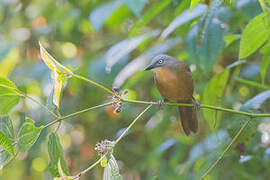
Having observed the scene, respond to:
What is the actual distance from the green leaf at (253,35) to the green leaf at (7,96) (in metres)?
0.81

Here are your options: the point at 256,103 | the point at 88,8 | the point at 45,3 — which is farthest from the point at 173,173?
the point at 45,3

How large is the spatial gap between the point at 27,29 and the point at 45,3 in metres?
0.46

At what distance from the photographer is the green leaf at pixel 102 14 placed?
220cm

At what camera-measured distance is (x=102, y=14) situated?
226 centimetres

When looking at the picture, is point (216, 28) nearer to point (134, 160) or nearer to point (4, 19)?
point (134, 160)

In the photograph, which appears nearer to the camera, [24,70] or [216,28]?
[216,28]

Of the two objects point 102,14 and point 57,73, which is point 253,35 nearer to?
point 57,73

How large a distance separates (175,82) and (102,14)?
602 millimetres

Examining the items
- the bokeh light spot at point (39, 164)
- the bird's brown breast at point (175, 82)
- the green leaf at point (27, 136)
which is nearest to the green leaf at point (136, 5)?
the bird's brown breast at point (175, 82)

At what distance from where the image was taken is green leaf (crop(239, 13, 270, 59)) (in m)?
1.35

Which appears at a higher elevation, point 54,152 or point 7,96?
point 7,96

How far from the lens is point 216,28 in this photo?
185 cm

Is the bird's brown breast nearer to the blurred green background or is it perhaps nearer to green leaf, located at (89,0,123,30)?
the blurred green background

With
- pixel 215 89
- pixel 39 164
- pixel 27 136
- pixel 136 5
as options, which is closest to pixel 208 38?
pixel 215 89
